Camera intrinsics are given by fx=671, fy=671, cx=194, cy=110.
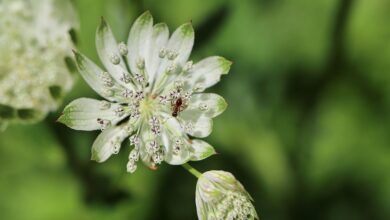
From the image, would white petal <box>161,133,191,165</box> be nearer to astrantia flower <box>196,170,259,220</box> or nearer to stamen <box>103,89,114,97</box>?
astrantia flower <box>196,170,259,220</box>

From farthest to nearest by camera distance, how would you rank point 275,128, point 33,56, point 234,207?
point 275,128
point 33,56
point 234,207

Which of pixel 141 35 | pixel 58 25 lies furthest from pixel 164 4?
pixel 141 35

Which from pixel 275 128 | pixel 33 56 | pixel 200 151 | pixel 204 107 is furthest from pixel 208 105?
pixel 275 128

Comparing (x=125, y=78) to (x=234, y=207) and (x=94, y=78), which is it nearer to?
(x=94, y=78)

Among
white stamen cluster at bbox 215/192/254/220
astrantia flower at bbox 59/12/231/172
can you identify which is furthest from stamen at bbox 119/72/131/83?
white stamen cluster at bbox 215/192/254/220

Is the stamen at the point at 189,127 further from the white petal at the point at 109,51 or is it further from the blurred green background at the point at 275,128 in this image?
the blurred green background at the point at 275,128

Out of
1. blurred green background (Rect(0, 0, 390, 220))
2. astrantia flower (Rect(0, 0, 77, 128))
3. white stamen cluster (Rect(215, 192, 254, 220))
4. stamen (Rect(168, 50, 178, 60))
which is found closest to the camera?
white stamen cluster (Rect(215, 192, 254, 220))

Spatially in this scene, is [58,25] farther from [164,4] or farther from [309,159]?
[309,159]

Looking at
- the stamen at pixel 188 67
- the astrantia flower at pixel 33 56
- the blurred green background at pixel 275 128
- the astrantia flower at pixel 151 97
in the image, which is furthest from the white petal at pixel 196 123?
the blurred green background at pixel 275 128
